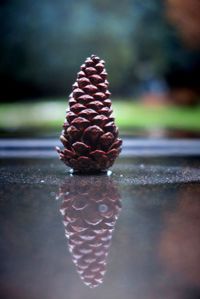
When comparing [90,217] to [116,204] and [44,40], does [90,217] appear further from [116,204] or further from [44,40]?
[44,40]

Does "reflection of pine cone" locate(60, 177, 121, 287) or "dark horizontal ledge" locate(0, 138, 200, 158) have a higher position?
"dark horizontal ledge" locate(0, 138, 200, 158)

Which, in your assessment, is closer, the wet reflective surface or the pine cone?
the wet reflective surface

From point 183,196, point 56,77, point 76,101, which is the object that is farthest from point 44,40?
point 183,196

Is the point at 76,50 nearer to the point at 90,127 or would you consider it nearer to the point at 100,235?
the point at 90,127

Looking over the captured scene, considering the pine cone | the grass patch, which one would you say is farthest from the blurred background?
the pine cone

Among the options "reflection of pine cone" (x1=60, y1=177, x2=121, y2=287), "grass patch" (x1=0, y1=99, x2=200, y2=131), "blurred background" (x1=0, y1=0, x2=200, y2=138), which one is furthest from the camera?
"blurred background" (x1=0, y1=0, x2=200, y2=138)

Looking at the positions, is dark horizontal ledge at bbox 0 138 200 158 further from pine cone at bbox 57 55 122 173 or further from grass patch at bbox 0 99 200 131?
grass patch at bbox 0 99 200 131

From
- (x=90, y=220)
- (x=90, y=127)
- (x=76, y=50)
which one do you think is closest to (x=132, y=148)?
(x=90, y=127)
